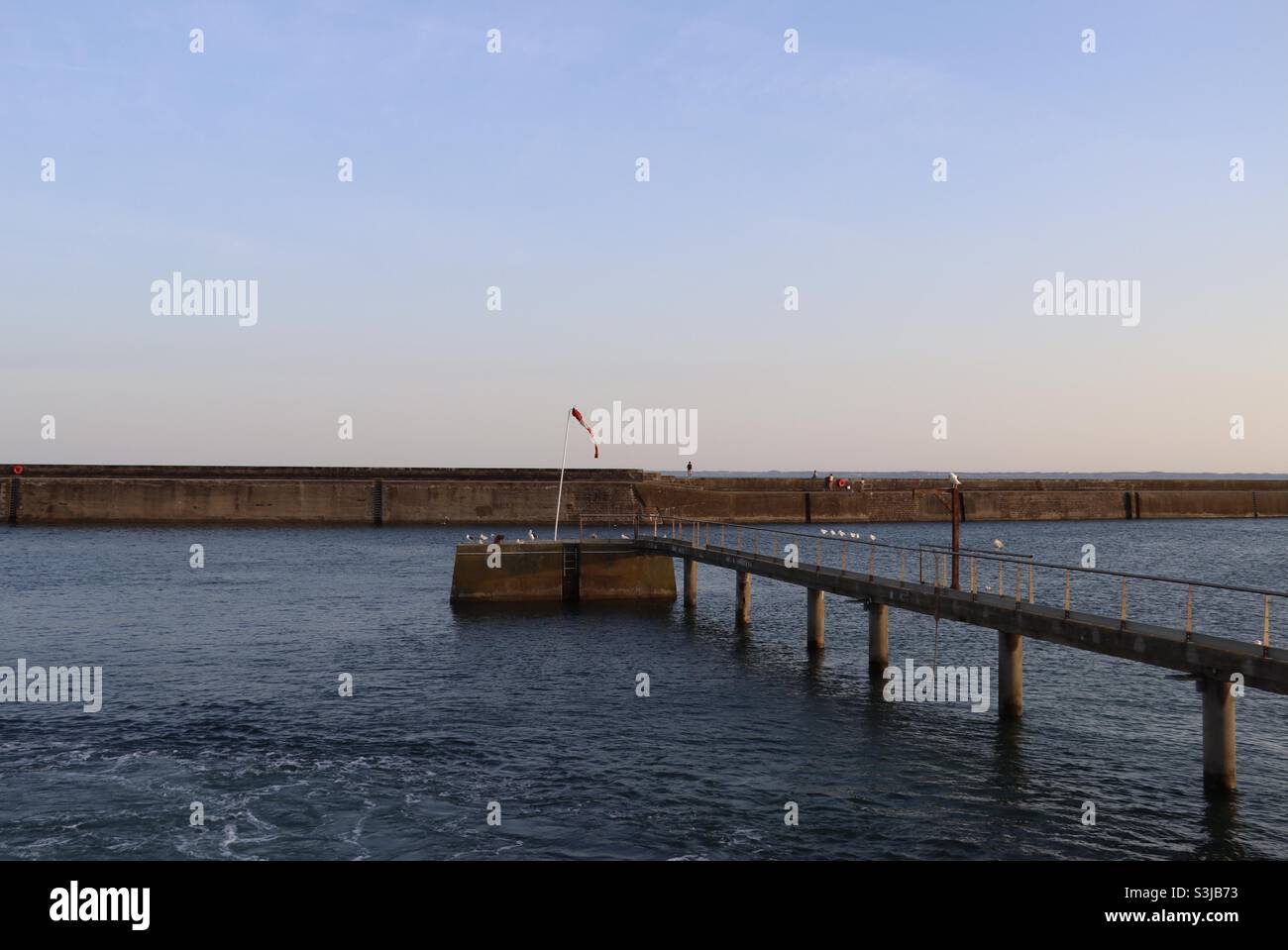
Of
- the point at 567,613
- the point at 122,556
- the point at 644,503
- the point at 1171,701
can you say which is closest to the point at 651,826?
the point at 1171,701

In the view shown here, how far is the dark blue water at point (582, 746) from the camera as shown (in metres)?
16.8

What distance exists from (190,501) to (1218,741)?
92117 millimetres

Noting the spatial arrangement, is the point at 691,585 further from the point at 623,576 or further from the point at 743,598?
the point at 743,598

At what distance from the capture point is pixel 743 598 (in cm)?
4066

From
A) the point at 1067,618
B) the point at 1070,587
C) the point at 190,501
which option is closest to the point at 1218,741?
the point at 1067,618

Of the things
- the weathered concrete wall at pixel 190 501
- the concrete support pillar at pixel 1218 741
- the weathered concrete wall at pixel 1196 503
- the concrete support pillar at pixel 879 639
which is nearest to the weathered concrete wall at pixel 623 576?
the concrete support pillar at pixel 879 639

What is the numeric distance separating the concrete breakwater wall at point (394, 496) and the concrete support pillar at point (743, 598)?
156 ft

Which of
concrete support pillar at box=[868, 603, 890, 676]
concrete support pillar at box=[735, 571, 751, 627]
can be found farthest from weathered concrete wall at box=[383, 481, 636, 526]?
concrete support pillar at box=[868, 603, 890, 676]

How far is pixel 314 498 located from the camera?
96812mm

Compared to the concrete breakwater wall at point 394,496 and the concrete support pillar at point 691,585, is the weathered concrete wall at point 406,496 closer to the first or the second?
the concrete breakwater wall at point 394,496

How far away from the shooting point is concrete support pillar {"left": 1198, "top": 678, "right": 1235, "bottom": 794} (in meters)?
18.1

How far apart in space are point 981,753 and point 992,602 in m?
3.48

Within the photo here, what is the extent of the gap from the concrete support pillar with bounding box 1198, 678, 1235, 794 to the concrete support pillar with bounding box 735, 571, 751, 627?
72.5 ft
